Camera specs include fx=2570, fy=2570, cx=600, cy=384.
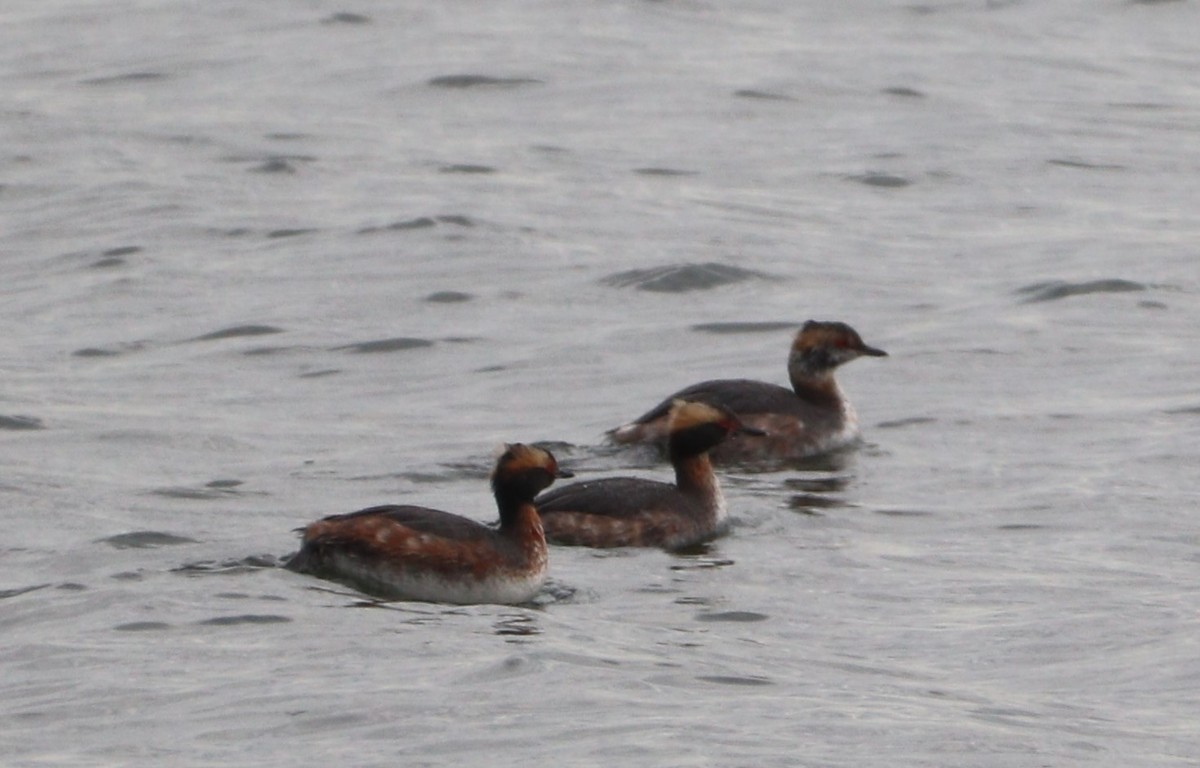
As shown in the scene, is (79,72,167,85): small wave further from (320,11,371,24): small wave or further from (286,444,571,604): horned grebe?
(286,444,571,604): horned grebe

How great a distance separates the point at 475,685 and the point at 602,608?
1.71 m

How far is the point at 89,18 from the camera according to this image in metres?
34.8

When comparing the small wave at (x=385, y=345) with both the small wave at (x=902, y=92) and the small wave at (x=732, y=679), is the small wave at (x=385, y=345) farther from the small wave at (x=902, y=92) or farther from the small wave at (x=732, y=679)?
the small wave at (x=902, y=92)

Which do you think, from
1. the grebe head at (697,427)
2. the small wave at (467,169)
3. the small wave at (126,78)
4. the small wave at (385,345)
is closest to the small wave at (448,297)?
the small wave at (385,345)

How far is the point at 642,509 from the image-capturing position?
14180 millimetres

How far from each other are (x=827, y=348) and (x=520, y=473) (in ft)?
17.0

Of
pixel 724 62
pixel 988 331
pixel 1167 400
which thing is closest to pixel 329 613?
pixel 1167 400

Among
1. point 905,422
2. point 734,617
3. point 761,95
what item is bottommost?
point 905,422

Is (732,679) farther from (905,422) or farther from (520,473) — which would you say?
(905,422)

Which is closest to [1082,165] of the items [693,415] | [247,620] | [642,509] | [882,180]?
[882,180]

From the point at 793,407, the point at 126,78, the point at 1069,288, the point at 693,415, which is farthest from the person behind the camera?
the point at 126,78

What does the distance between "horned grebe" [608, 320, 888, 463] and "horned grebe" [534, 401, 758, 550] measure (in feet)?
3.46

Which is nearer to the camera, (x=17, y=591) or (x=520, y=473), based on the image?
(x=17, y=591)

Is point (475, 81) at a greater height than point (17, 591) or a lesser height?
greater
